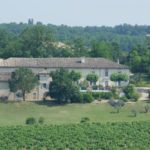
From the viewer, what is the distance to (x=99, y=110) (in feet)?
145

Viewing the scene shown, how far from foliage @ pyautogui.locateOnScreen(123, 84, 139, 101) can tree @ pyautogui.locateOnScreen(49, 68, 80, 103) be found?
3.10 metres

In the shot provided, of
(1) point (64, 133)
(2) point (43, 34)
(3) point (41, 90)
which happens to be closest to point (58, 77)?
(3) point (41, 90)

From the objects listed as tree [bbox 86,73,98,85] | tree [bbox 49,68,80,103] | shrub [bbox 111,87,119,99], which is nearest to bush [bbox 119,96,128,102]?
shrub [bbox 111,87,119,99]

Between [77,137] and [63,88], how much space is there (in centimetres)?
1346

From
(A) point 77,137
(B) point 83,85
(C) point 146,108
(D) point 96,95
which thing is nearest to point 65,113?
(D) point 96,95

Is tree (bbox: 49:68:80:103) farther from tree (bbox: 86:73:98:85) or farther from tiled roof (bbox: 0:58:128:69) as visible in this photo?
tiled roof (bbox: 0:58:128:69)

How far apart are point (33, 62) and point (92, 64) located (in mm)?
4108

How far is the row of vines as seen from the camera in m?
32.2

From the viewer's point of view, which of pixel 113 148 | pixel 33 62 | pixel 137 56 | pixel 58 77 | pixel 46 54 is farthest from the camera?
pixel 46 54

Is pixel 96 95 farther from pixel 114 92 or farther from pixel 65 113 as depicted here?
pixel 65 113

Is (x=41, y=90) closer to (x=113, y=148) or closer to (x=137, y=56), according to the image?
(x=137, y=56)

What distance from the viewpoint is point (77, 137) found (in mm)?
33281

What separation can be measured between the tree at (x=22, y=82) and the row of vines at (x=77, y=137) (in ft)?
42.1

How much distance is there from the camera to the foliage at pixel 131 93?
46750mm
